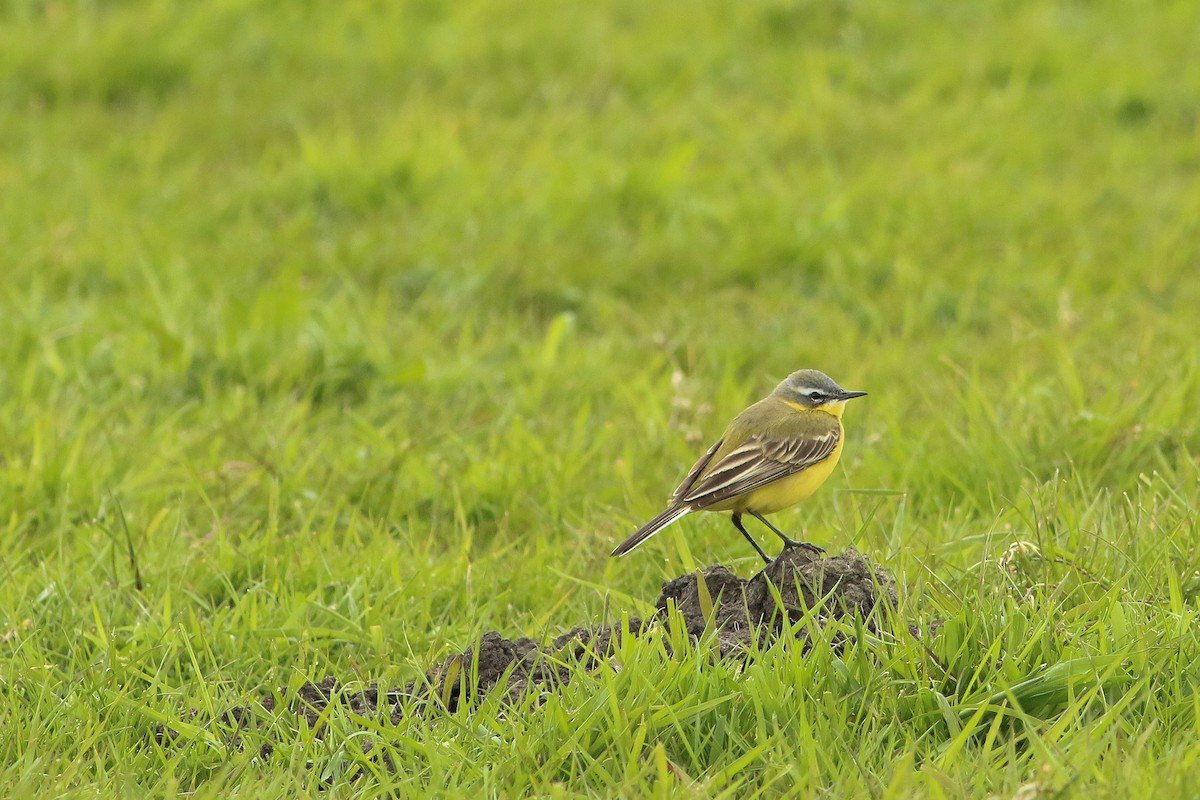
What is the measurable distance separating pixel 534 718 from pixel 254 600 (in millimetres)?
1484

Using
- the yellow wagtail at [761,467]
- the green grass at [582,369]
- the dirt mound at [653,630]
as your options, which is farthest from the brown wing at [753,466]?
the dirt mound at [653,630]

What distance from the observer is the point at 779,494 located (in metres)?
5.24

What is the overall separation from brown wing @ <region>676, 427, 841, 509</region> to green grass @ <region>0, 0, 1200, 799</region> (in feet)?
0.86

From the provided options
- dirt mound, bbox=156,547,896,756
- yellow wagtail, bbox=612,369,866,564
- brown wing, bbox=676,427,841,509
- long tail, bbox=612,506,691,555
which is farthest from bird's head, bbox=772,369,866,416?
dirt mound, bbox=156,547,896,756

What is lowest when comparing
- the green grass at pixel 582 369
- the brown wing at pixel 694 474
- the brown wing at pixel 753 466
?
the green grass at pixel 582 369

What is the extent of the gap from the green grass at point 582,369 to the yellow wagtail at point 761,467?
0.71ft

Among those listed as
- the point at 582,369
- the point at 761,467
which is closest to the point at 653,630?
the point at 761,467

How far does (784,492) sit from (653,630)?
3.92 feet

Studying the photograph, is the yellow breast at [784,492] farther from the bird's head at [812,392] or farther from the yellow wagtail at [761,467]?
the bird's head at [812,392]

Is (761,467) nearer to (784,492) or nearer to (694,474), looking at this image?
(784,492)

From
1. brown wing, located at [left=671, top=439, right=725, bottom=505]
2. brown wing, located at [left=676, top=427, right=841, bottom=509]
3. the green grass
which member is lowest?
the green grass

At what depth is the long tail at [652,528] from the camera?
16.3ft

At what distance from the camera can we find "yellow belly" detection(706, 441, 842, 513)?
5.20 meters

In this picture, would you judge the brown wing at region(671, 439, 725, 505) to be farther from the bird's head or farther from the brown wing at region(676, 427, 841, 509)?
the bird's head
